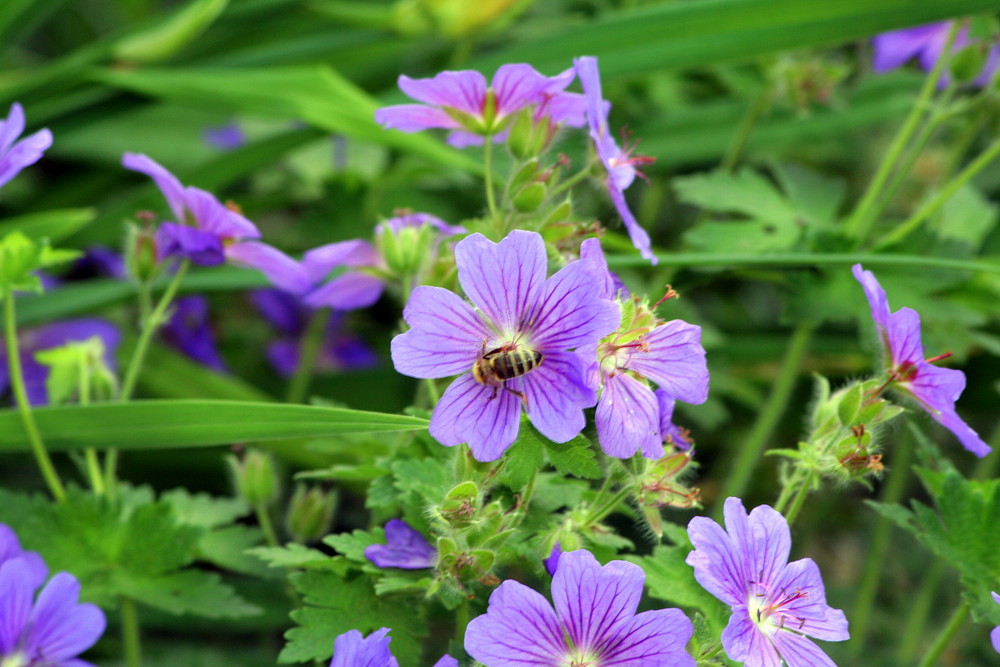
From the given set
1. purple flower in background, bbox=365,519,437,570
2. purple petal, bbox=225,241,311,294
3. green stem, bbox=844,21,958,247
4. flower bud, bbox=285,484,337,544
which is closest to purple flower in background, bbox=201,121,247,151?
purple petal, bbox=225,241,311,294

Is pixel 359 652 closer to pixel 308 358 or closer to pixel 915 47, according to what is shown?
pixel 308 358

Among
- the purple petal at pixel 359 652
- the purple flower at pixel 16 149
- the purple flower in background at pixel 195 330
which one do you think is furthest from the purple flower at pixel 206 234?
the purple flower in background at pixel 195 330

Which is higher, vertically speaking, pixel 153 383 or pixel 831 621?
pixel 153 383

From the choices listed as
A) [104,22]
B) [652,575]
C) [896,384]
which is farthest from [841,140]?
[104,22]

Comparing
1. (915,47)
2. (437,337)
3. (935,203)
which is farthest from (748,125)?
(437,337)

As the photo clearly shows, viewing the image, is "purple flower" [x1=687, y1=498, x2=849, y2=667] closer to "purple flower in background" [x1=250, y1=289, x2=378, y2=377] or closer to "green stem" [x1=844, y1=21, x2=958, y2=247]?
"green stem" [x1=844, y1=21, x2=958, y2=247]

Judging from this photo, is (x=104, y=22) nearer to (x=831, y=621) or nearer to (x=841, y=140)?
(x=841, y=140)
